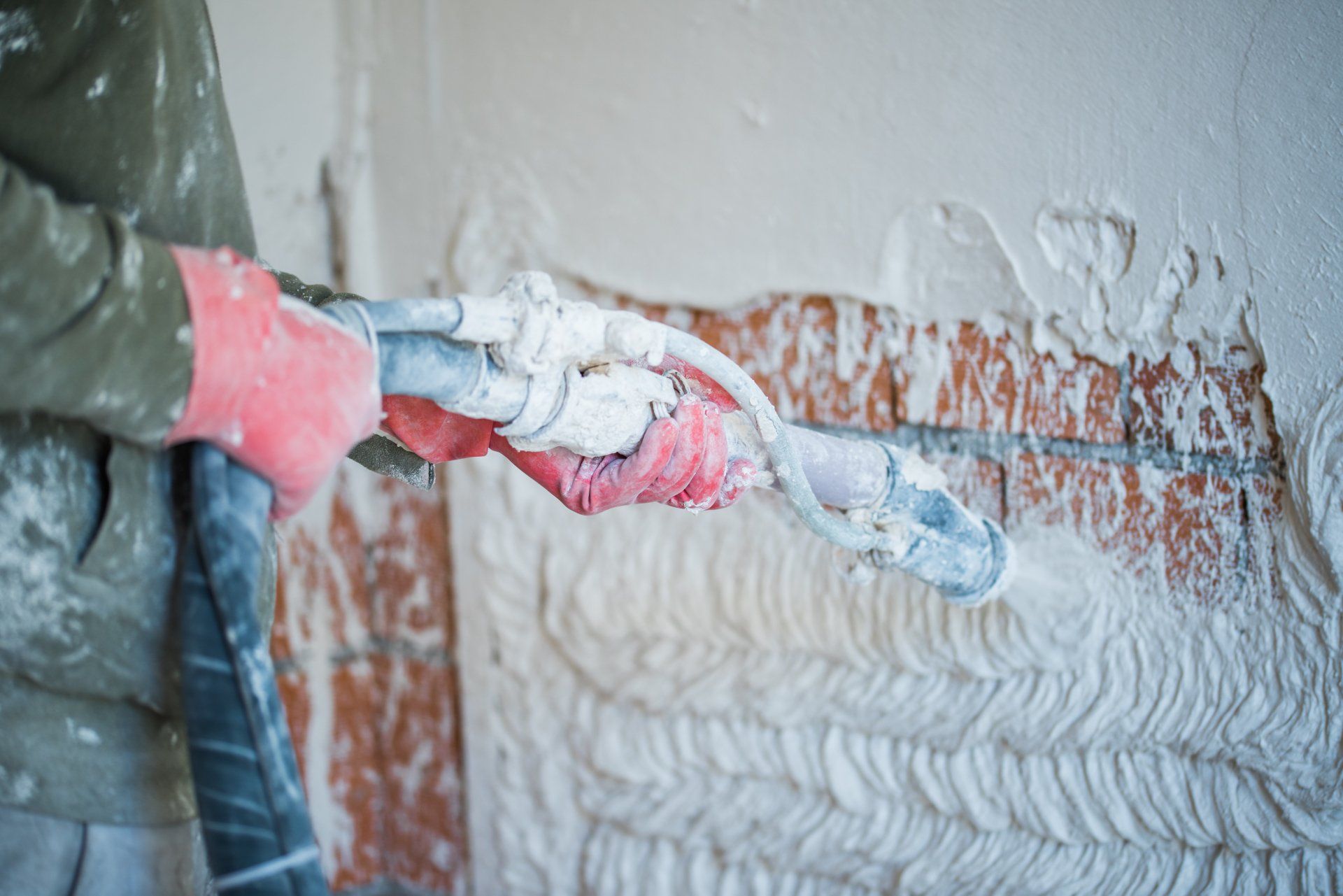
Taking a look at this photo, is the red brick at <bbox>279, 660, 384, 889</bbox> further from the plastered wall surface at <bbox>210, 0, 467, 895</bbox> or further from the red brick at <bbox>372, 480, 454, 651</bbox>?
the red brick at <bbox>372, 480, 454, 651</bbox>

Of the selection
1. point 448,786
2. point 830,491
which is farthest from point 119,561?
point 448,786

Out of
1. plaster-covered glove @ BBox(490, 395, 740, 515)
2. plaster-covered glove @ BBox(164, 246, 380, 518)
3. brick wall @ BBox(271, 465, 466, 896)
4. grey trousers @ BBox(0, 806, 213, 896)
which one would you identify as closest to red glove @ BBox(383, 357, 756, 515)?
plaster-covered glove @ BBox(490, 395, 740, 515)

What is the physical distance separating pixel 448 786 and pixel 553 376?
4.72 ft

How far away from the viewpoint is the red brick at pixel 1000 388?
4.33 ft

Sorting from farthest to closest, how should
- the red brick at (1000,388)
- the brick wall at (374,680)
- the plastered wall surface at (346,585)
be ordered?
1. the brick wall at (374,680)
2. the plastered wall surface at (346,585)
3. the red brick at (1000,388)

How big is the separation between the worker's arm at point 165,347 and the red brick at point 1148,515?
3.06ft

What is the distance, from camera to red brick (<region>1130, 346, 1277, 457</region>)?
1.19 metres

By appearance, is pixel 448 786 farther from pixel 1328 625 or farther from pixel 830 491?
pixel 1328 625

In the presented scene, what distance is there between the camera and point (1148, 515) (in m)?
1.29

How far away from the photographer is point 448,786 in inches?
81.1

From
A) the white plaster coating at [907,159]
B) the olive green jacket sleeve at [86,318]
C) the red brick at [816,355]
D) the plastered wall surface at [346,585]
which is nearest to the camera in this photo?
the olive green jacket sleeve at [86,318]

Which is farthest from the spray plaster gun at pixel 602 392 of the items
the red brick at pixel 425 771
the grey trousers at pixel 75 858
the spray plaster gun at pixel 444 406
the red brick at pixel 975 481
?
the red brick at pixel 425 771

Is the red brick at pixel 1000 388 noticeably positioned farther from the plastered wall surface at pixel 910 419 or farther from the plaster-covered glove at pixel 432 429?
the plaster-covered glove at pixel 432 429

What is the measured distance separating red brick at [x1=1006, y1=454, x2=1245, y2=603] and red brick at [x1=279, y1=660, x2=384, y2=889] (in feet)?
4.41
